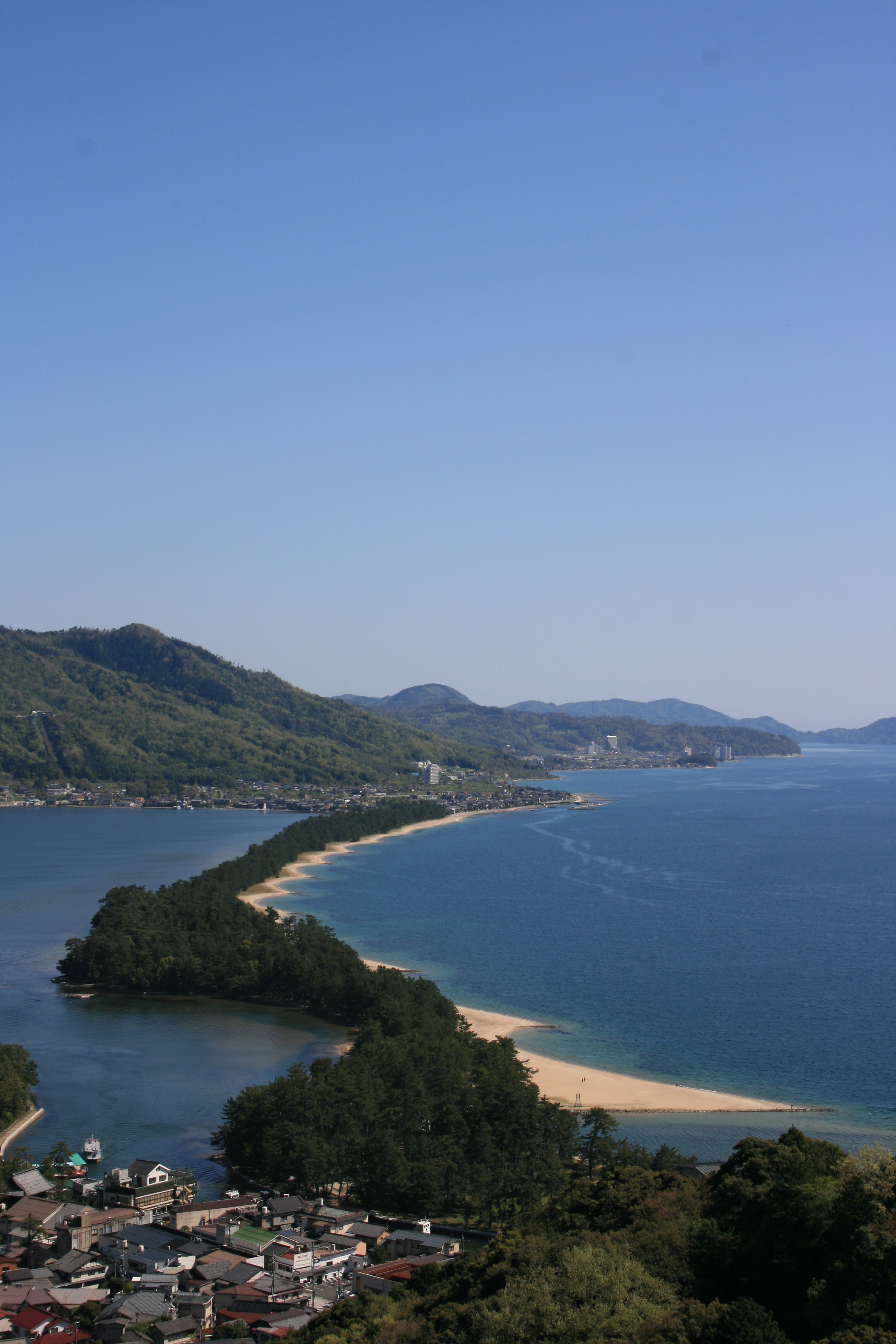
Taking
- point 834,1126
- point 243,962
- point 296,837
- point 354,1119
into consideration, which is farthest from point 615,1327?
point 296,837

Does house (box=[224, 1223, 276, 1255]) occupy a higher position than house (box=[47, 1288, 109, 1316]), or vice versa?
house (box=[224, 1223, 276, 1255])

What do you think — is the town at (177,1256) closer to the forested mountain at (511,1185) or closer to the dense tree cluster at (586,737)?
the forested mountain at (511,1185)

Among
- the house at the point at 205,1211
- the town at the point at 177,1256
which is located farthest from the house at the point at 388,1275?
the house at the point at 205,1211

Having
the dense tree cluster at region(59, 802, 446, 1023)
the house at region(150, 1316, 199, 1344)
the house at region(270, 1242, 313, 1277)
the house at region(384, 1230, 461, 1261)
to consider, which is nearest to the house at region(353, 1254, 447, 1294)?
the house at region(384, 1230, 461, 1261)

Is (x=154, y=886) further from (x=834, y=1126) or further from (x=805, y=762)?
(x=805, y=762)

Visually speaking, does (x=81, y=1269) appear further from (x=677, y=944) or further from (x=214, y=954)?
(x=677, y=944)

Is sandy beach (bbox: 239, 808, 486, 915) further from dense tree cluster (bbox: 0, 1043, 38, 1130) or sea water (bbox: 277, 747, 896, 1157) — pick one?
dense tree cluster (bbox: 0, 1043, 38, 1130)
